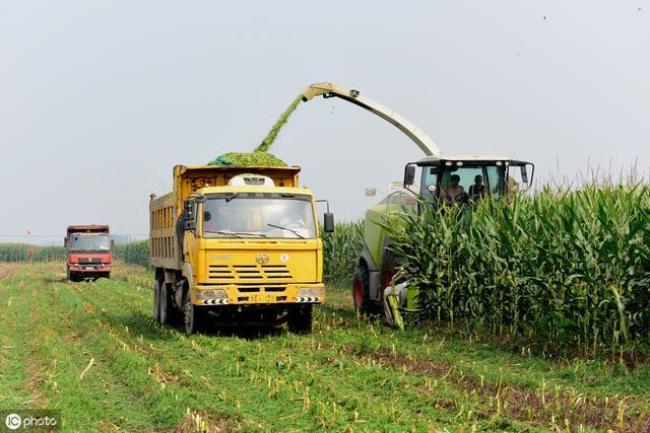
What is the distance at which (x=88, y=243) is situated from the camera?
124ft

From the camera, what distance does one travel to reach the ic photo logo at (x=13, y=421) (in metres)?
7.52

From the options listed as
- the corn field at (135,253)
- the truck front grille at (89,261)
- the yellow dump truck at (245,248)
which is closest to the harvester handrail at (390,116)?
the yellow dump truck at (245,248)

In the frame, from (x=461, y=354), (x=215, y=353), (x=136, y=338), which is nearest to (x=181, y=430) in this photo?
(x=215, y=353)

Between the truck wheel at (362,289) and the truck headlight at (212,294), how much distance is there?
14.0 feet

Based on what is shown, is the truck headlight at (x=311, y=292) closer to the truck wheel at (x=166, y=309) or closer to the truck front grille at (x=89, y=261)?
the truck wheel at (x=166, y=309)

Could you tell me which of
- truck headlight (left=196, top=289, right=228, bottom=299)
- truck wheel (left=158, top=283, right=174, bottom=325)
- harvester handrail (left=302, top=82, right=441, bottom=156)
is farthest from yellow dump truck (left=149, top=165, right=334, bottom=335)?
harvester handrail (left=302, top=82, right=441, bottom=156)

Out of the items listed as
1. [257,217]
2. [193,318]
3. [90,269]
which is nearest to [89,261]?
[90,269]

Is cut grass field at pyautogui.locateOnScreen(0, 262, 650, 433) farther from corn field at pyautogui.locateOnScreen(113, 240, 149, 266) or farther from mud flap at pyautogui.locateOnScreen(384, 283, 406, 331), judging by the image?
corn field at pyautogui.locateOnScreen(113, 240, 149, 266)

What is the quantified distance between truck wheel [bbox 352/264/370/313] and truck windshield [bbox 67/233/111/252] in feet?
76.1

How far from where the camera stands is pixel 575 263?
10.5 m

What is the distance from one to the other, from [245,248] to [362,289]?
4.35 metres

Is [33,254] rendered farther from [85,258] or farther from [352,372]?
[352,372]

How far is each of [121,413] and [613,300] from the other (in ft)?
19.3

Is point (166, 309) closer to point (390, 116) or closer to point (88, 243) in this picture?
point (390, 116)
